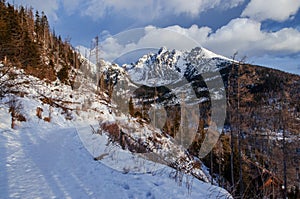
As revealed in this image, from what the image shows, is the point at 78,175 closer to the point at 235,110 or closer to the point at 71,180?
the point at 71,180

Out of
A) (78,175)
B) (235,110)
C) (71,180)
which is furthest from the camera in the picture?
(235,110)

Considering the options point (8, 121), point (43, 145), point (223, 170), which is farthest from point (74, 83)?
point (43, 145)

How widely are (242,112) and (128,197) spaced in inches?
500

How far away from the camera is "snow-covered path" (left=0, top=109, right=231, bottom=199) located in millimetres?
3641

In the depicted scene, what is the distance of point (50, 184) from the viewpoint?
12.8 feet

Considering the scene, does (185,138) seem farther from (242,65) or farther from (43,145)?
(43,145)

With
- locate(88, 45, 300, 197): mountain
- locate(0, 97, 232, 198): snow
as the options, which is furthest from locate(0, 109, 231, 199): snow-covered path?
locate(88, 45, 300, 197): mountain

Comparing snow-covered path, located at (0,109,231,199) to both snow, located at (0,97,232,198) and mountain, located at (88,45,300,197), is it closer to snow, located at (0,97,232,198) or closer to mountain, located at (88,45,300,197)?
snow, located at (0,97,232,198)

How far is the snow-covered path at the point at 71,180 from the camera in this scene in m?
3.64

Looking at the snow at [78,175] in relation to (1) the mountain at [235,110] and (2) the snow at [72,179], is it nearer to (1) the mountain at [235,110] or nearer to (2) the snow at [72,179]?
(2) the snow at [72,179]

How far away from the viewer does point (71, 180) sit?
13.9 ft

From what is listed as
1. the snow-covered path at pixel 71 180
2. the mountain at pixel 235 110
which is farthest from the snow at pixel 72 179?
the mountain at pixel 235 110

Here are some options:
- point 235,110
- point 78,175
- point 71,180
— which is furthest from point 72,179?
point 235,110

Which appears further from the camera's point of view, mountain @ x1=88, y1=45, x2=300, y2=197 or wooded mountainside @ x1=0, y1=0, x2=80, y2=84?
mountain @ x1=88, y1=45, x2=300, y2=197
